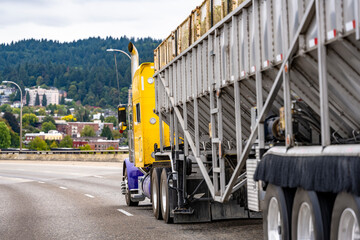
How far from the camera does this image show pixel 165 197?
14.7m

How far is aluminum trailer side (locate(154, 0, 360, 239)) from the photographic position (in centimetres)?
684

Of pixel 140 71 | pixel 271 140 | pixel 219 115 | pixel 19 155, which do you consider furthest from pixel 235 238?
pixel 19 155

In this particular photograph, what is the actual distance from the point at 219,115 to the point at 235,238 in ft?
6.65

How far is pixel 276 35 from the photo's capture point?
8609mm

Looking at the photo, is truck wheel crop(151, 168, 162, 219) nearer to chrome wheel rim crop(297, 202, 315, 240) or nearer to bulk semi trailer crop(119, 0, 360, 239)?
bulk semi trailer crop(119, 0, 360, 239)

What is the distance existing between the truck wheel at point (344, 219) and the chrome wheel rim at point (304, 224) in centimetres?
70


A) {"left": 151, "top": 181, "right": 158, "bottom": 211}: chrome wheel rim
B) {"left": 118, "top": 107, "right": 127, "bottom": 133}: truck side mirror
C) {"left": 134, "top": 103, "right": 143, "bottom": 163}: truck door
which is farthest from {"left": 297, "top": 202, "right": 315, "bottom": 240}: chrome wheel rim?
{"left": 118, "top": 107, "right": 127, "bottom": 133}: truck side mirror

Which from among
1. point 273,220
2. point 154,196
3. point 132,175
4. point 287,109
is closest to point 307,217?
point 273,220

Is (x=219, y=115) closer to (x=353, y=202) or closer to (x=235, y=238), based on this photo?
(x=235, y=238)

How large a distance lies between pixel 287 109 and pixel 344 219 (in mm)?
1929

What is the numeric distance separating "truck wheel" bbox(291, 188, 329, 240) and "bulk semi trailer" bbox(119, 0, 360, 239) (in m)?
0.01

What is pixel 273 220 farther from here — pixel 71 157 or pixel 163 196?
pixel 71 157

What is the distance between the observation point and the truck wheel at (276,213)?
26.6ft

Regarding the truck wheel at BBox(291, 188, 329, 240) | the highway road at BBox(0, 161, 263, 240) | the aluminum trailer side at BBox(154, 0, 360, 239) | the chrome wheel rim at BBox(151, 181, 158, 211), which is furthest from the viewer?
the chrome wheel rim at BBox(151, 181, 158, 211)
